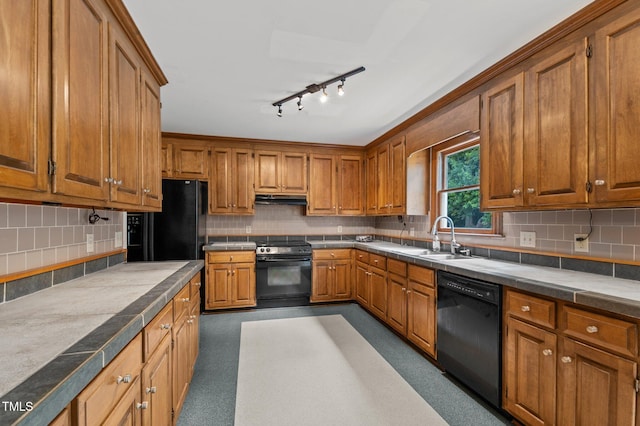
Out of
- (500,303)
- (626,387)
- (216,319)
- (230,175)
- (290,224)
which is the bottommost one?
(216,319)

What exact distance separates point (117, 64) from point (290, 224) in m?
3.26

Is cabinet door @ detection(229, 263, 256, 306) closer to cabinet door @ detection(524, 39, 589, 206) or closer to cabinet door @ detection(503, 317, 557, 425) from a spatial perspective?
cabinet door @ detection(503, 317, 557, 425)

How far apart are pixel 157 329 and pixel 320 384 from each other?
1.35 metres

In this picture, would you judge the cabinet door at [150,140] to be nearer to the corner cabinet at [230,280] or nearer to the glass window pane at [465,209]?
the corner cabinet at [230,280]

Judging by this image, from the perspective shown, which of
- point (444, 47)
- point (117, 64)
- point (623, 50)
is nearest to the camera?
point (623, 50)

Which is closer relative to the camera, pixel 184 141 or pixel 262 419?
pixel 262 419

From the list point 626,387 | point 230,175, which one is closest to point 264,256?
point 230,175

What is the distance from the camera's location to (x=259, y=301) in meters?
3.91

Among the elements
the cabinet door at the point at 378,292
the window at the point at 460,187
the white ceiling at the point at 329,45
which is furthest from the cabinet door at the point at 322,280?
the white ceiling at the point at 329,45

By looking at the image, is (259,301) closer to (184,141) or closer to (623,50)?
(184,141)

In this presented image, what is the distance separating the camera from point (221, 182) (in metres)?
4.05

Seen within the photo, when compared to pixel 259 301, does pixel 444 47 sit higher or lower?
higher

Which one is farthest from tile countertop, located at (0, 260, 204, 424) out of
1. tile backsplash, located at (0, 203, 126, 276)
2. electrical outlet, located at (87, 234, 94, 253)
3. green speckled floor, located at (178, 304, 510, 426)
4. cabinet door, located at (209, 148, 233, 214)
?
cabinet door, located at (209, 148, 233, 214)

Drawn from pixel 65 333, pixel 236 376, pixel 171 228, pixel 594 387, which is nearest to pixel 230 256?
pixel 171 228
